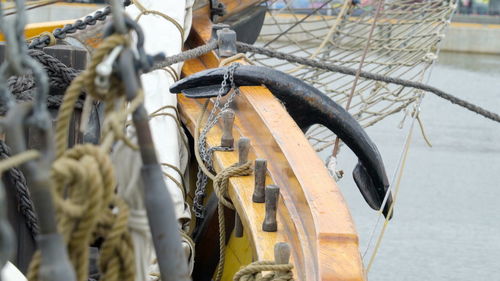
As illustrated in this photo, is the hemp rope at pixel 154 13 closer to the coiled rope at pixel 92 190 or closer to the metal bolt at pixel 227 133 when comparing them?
the metal bolt at pixel 227 133

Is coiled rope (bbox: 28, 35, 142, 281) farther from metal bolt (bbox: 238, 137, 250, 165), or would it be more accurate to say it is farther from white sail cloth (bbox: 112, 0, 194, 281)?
metal bolt (bbox: 238, 137, 250, 165)

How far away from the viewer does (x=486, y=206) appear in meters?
5.72

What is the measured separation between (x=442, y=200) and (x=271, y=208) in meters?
4.36

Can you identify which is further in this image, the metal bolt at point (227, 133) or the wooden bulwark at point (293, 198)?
the metal bolt at point (227, 133)

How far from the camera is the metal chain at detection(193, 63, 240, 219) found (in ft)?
6.76

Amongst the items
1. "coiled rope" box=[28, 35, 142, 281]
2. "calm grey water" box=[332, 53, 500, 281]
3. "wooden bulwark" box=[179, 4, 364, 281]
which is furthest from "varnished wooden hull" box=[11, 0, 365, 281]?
"calm grey water" box=[332, 53, 500, 281]

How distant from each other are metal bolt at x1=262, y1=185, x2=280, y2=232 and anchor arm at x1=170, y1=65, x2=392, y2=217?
533 mm

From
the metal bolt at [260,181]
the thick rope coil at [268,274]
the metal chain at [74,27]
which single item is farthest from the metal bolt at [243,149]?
the metal chain at [74,27]

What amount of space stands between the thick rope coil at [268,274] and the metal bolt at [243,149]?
0.39 m

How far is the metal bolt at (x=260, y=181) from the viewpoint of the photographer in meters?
1.66

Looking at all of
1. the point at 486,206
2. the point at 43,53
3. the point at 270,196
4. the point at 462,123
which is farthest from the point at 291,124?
the point at 462,123

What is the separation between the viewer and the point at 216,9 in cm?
301

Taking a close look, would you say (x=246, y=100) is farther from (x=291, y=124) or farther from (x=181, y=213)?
(x=181, y=213)

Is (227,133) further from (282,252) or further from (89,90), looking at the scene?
(89,90)
